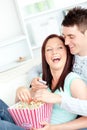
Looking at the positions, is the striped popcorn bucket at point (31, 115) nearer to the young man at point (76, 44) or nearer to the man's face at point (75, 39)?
the young man at point (76, 44)

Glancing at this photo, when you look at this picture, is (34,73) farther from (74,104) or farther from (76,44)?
(74,104)

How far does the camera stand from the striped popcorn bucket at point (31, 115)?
1421 mm

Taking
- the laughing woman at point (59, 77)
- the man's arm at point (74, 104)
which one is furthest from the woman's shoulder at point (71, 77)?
the man's arm at point (74, 104)

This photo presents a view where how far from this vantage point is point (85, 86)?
1.46m

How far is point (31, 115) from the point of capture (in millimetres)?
1428

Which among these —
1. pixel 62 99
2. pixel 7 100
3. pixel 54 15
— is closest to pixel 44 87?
pixel 62 99

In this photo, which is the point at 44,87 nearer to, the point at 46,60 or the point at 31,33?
the point at 46,60

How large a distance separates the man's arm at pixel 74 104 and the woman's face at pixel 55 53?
0.26m

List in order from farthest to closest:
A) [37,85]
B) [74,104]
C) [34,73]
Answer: [34,73]
[37,85]
[74,104]

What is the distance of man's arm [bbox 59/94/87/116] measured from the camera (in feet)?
4.58

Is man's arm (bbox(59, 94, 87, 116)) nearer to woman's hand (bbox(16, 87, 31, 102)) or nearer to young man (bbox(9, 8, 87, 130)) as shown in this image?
young man (bbox(9, 8, 87, 130))

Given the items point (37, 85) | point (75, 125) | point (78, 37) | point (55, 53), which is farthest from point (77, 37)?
point (75, 125)

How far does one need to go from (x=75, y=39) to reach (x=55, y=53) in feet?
0.48

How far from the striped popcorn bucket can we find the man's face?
0.36 meters
